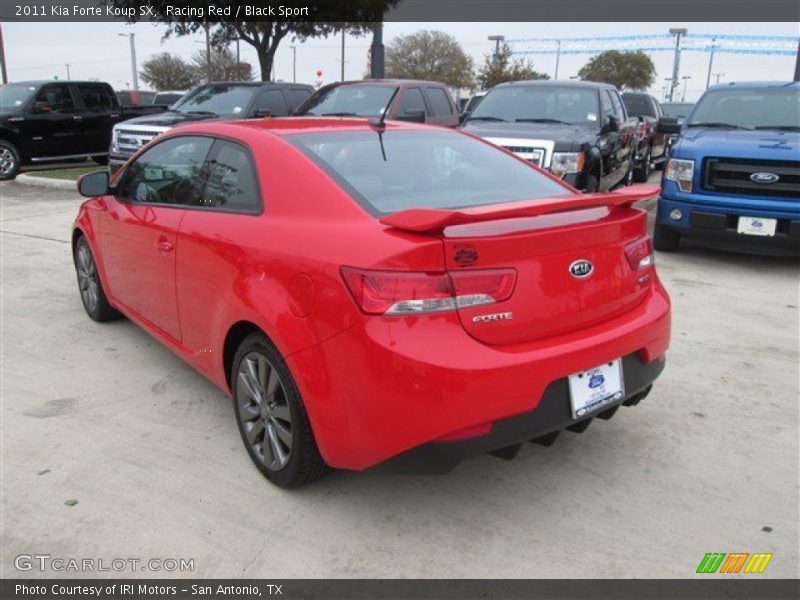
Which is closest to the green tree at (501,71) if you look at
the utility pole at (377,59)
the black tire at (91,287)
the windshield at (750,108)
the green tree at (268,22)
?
the green tree at (268,22)

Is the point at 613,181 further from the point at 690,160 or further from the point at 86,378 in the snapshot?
the point at 86,378

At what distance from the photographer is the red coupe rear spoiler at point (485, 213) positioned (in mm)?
2307

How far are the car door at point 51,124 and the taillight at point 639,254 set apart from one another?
44.1ft

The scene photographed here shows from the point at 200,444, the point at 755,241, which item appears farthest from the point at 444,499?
the point at 755,241

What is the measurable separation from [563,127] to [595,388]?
19.4 feet

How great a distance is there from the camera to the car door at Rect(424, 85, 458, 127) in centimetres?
1045

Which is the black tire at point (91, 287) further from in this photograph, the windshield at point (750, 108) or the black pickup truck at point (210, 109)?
the windshield at point (750, 108)

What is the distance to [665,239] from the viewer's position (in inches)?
283

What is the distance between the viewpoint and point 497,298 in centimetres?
238

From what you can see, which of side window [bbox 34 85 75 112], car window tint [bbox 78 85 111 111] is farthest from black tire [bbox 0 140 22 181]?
car window tint [bbox 78 85 111 111]

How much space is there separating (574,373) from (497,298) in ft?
1.45

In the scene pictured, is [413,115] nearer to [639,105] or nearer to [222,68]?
[639,105]

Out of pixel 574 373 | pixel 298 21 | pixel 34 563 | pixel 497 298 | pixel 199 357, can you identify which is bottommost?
pixel 34 563

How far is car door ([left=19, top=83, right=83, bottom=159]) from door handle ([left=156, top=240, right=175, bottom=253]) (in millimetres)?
11512
